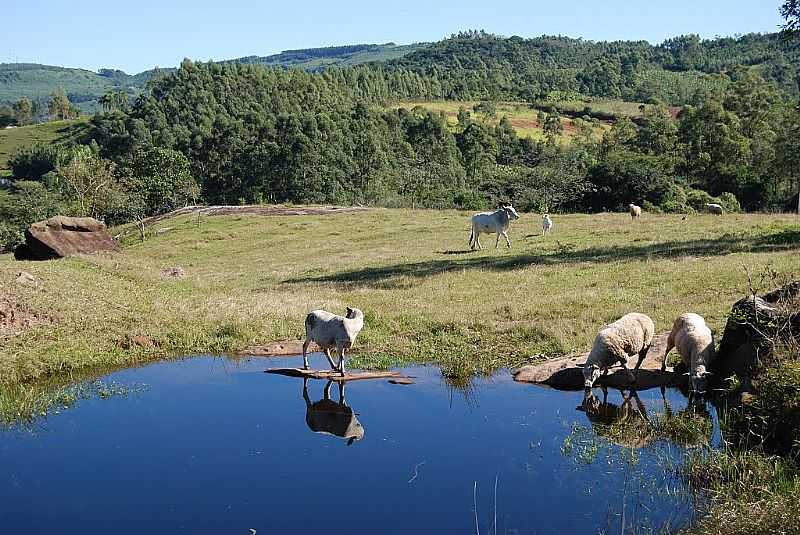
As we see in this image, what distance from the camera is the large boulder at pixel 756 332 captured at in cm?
1220

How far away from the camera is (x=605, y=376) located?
14.4 meters

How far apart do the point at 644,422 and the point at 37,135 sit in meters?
199

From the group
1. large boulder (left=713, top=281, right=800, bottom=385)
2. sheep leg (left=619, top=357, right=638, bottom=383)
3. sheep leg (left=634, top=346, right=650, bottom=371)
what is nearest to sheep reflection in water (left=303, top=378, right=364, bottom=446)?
sheep leg (left=619, top=357, right=638, bottom=383)

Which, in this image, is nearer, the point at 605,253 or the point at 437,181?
the point at 605,253

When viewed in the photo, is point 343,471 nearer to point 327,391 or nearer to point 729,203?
point 327,391

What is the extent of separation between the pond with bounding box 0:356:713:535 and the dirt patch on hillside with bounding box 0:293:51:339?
4.66m

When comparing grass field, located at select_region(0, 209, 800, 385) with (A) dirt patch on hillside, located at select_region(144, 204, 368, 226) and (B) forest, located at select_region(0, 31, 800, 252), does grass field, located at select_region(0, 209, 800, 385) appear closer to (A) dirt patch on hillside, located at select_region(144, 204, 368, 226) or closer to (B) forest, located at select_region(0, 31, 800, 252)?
(B) forest, located at select_region(0, 31, 800, 252)

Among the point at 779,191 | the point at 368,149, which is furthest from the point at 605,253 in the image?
the point at 368,149

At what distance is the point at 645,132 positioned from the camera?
329 ft

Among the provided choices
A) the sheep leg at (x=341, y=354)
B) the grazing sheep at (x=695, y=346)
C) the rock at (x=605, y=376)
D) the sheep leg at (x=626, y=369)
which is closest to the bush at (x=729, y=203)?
the rock at (x=605, y=376)

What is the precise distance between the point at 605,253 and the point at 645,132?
253 ft

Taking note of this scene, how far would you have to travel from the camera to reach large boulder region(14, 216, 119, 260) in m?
35.6

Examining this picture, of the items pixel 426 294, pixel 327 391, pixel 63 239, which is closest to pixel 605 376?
pixel 327 391

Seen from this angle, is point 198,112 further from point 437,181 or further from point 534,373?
point 534,373
